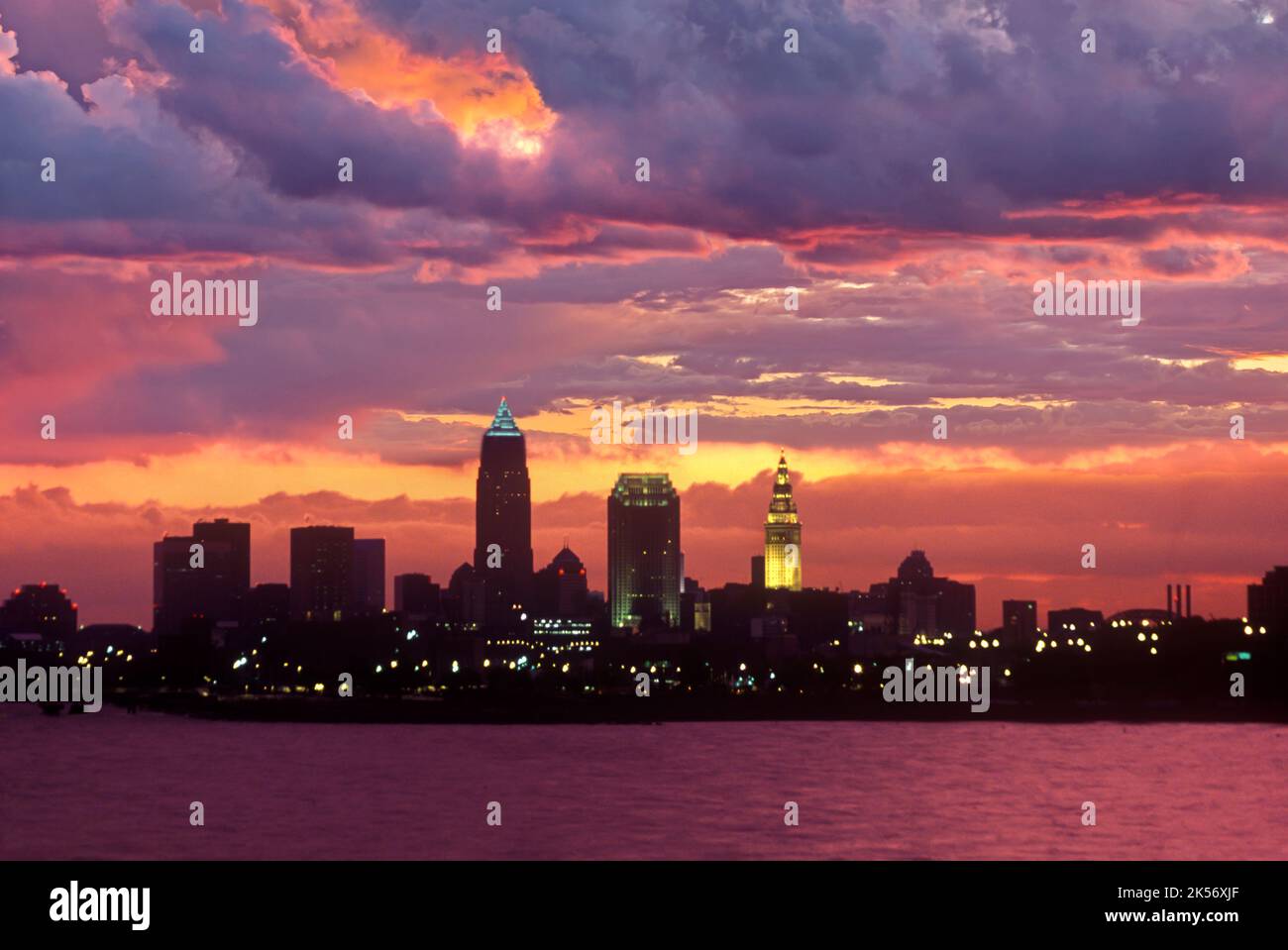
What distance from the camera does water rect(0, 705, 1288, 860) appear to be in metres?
74.2

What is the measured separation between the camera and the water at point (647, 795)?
243ft

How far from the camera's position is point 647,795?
98312 millimetres

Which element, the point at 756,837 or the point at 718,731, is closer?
the point at 756,837

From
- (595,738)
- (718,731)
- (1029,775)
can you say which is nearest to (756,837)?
(1029,775)
